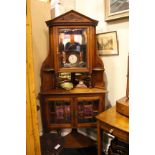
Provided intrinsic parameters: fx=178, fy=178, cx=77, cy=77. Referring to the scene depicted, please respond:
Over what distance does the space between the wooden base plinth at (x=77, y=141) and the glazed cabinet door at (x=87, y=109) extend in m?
0.37

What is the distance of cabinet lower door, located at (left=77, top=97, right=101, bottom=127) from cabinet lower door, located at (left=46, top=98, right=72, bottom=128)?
3.9 inches

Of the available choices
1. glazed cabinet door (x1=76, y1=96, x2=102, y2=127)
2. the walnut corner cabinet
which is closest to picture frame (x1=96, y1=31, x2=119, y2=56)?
the walnut corner cabinet

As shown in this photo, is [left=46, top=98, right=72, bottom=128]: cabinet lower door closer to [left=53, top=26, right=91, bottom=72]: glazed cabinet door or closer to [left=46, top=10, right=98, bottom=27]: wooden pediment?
[left=53, top=26, right=91, bottom=72]: glazed cabinet door

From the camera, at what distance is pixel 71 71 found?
75.4 inches

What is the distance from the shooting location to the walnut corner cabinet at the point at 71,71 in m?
1.87

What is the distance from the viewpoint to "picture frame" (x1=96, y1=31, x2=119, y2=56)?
1934mm

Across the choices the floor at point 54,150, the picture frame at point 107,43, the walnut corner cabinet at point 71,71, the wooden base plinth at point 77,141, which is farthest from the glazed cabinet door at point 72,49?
the wooden base plinth at point 77,141

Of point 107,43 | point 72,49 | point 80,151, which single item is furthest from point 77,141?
point 107,43

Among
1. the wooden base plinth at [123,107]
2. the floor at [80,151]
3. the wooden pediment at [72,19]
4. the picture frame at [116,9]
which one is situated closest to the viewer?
the wooden base plinth at [123,107]

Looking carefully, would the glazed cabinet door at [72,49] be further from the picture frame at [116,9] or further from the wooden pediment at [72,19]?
the picture frame at [116,9]

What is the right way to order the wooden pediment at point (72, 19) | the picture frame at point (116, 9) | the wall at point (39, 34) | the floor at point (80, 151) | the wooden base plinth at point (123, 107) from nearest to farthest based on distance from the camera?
1. the wooden base plinth at point (123, 107)
2. the picture frame at point (116, 9)
3. the wooden pediment at point (72, 19)
4. the wall at point (39, 34)
5. the floor at point (80, 151)

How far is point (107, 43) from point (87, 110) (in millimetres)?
780
